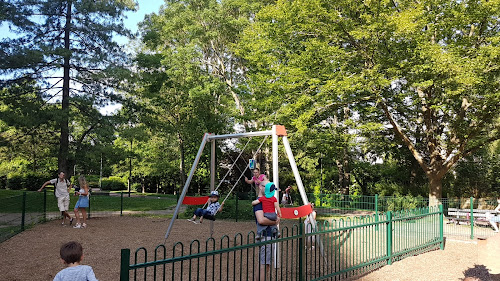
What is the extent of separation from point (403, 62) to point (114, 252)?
13666 mm

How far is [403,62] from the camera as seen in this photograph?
619 inches

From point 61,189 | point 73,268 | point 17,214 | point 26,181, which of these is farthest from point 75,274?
point 26,181

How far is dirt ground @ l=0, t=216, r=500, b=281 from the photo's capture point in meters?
6.99

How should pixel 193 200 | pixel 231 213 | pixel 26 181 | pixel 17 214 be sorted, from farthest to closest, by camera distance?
1. pixel 26 181
2. pixel 231 213
3. pixel 17 214
4. pixel 193 200

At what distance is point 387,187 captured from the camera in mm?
25266

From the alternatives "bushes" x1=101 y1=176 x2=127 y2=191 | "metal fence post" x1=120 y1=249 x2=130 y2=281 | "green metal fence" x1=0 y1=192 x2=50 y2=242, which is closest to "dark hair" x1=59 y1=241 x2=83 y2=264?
"metal fence post" x1=120 y1=249 x2=130 y2=281

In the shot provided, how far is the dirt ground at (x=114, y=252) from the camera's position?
699 centimetres

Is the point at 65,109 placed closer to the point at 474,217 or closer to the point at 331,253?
the point at 331,253

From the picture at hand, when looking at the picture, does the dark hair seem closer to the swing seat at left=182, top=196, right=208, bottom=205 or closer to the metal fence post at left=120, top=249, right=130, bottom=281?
the metal fence post at left=120, top=249, right=130, bottom=281

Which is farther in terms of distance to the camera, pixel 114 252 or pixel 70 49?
pixel 70 49

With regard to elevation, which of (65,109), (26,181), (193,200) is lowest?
(26,181)

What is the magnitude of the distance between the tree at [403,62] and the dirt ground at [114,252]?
728 centimetres

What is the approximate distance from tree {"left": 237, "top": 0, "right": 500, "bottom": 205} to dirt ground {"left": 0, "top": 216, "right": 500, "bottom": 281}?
7.28 metres

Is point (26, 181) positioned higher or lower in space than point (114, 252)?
higher
